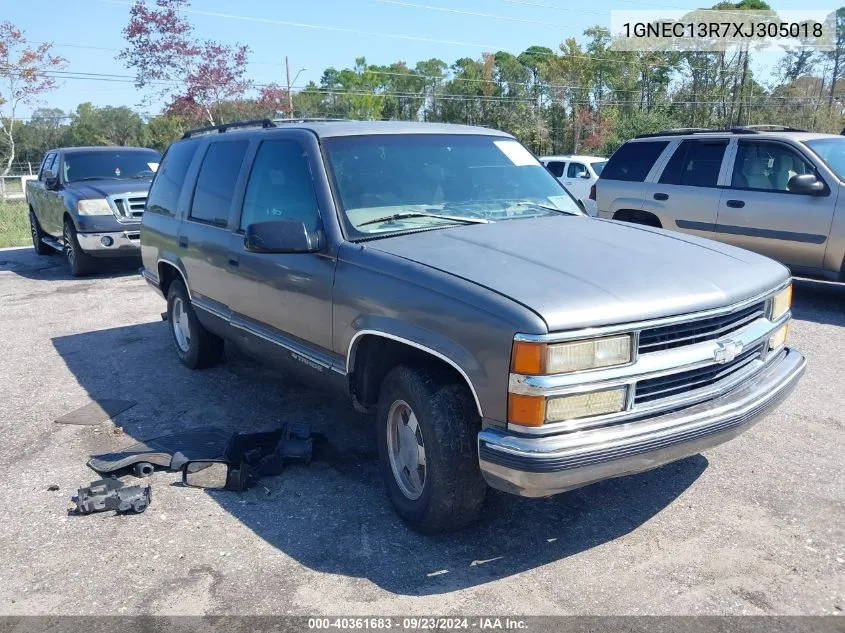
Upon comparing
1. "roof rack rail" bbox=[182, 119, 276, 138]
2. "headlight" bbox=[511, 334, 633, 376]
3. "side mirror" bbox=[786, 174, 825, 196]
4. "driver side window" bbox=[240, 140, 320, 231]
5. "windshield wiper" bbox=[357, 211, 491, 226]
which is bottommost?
"headlight" bbox=[511, 334, 633, 376]

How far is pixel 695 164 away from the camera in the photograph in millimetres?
8664

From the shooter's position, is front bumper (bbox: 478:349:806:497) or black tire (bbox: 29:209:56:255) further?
black tire (bbox: 29:209:56:255)

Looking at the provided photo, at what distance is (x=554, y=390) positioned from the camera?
270 cm

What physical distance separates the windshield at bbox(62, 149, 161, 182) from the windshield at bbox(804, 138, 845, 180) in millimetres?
9623

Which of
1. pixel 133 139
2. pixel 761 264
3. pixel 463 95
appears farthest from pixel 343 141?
pixel 133 139

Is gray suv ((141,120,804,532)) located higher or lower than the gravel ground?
higher

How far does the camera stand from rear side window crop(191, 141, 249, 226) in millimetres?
4886

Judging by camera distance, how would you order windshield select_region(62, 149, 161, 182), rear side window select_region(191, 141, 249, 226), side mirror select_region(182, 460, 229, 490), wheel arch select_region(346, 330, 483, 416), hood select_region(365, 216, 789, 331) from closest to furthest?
hood select_region(365, 216, 789, 331)
wheel arch select_region(346, 330, 483, 416)
side mirror select_region(182, 460, 229, 490)
rear side window select_region(191, 141, 249, 226)
windshield select_region(62, 149, 161, 182)

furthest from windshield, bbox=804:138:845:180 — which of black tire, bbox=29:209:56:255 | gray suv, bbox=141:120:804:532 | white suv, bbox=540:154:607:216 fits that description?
black tire, bbox=29:209:56:255

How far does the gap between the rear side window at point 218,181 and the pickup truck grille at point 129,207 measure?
575 centimetres

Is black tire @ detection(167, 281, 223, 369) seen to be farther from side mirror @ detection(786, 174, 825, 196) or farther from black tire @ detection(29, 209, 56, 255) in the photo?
black tire @ detection(29, 209, 56, 255)

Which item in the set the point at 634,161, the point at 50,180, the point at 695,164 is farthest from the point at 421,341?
the point at 50,180

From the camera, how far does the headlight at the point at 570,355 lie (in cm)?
270

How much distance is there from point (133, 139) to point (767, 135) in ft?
203
